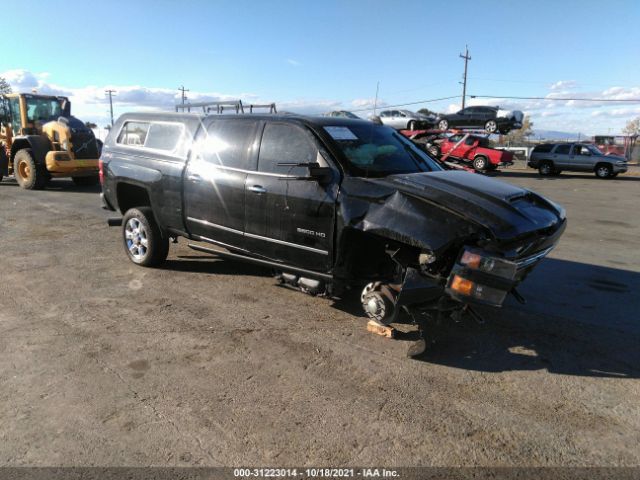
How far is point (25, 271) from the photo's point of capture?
6070 mm

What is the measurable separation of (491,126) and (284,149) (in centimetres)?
2621

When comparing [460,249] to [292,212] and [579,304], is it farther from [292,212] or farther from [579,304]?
[579,304]

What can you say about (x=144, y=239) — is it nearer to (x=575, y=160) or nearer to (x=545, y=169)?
(x=545, y=169)

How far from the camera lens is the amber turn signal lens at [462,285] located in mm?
3506

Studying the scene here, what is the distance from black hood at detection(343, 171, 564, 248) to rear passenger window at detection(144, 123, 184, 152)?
2.64m

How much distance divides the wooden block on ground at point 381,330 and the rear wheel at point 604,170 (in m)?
25.0

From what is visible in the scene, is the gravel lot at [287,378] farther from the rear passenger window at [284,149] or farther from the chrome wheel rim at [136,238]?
the rear passenger window at [284,149]

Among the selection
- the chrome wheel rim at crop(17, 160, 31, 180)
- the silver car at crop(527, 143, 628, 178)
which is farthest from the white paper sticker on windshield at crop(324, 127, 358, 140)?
the silver car at crop(527, 143, 628, 178)

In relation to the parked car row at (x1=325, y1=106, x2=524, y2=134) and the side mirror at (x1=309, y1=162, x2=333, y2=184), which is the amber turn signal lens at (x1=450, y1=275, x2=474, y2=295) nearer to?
the side mirror at (x1=309, y1=162, x2=333, y2=184)

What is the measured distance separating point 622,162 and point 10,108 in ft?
88.0

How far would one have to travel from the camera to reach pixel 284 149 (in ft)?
15.7

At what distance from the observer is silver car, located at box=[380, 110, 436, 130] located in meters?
26.4

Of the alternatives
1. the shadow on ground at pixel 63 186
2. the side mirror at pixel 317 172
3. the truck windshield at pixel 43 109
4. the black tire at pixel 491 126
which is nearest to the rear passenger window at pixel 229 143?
the side mirror at pixel 317 172

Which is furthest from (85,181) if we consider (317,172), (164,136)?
(317,172)
